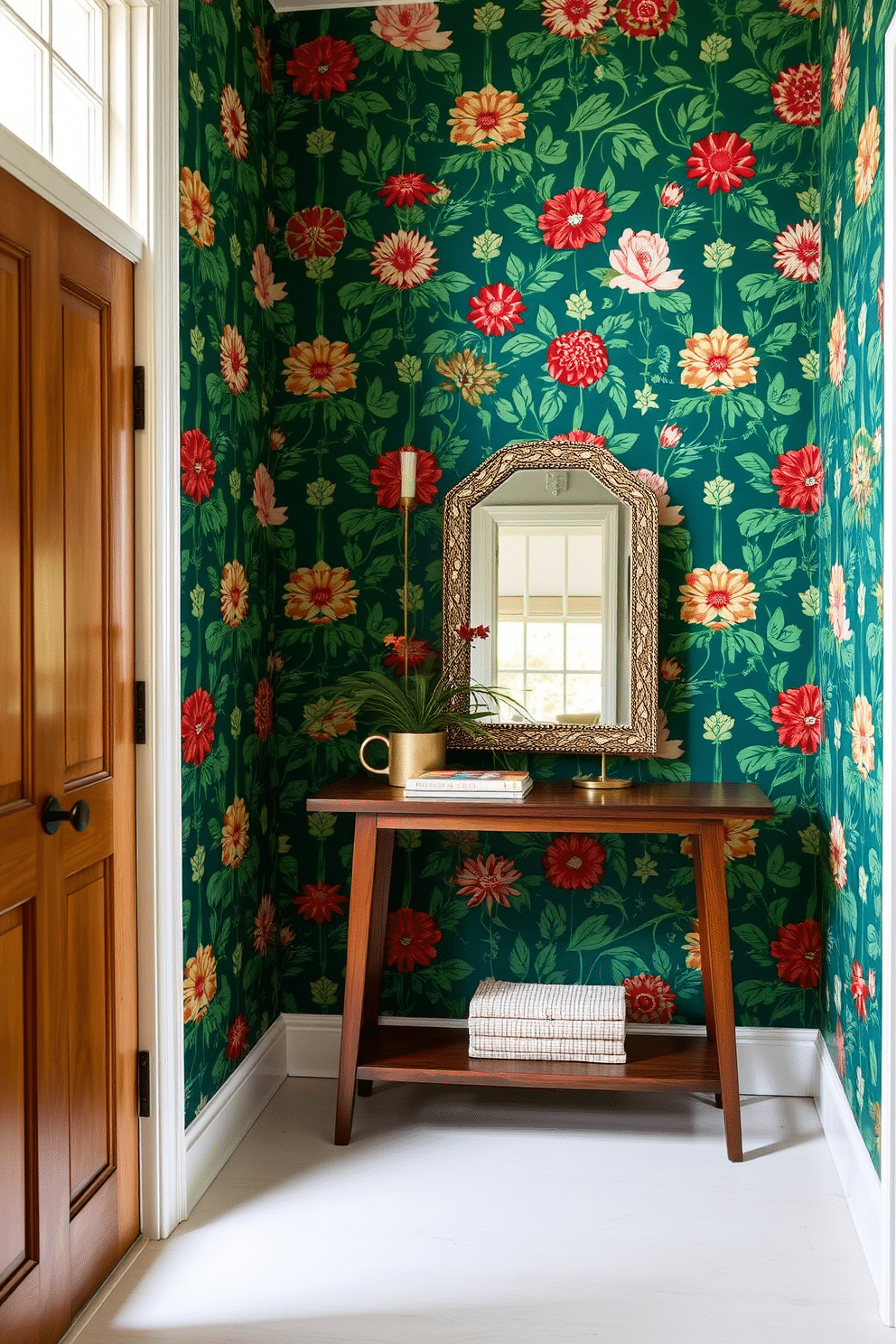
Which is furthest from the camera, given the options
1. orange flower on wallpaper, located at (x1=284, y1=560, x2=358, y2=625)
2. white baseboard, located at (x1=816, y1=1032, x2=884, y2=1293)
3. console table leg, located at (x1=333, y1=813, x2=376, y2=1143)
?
orange flower on wallpaper, located at (x1=284, y1=560, x2=358, y2=625)

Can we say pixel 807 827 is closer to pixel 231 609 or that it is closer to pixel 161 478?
pixel 231 609

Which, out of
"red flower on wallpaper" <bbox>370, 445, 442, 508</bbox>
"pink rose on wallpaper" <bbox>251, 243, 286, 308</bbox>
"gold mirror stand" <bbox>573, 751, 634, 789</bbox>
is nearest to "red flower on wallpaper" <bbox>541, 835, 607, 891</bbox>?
"gold mirror stand" <bbox>573, 751, 634, 789</bbox>

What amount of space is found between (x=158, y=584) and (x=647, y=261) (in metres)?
1.63

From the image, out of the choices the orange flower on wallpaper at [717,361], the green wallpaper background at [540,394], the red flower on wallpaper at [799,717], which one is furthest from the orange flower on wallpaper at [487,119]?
the red flower on wallpaper at [799,717]

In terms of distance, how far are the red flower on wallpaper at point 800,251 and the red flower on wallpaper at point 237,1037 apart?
2.39 meters

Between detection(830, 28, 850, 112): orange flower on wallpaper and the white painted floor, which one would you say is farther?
detection(830, 28, 850, 112): orange flower on wallpaper

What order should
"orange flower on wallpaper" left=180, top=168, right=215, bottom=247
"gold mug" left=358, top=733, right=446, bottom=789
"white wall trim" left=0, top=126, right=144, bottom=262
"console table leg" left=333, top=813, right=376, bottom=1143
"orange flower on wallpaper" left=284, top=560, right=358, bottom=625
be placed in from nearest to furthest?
"white wall trim" left=0, top=126, right=144, bottom=262
"orange flower on wallpaper" left=180, top=168, right=215, bottom=247
"console table leg" left=333, top=813, right=376, bottom=1143
"gold mug" left=358, top=733, right=446, bottom=789
"orange flower on wallpaper" left=284, top=560, right=358, bottom=625

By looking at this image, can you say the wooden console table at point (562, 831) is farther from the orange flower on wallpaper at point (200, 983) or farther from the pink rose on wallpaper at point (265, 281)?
the pink rose on wallpaper at point (265, 281)

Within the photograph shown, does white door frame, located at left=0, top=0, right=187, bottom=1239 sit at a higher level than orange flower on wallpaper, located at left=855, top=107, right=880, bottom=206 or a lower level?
lower

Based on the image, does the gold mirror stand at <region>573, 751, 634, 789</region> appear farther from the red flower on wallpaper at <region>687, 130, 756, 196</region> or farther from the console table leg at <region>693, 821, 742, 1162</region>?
the red flower on wallpaper at <region>687, 130, 756, 196</region>

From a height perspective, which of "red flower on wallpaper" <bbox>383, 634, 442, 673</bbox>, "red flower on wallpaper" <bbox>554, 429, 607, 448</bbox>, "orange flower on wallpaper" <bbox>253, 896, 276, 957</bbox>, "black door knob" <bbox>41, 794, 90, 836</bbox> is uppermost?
"red flower on wallpaper" <bbox>554, 429, 607, 448</bbox>

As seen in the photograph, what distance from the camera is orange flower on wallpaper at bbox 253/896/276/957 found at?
9.86 ft

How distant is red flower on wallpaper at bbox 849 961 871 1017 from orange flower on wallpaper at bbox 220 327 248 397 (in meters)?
1.97

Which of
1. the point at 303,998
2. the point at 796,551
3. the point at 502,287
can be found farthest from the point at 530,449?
the point at 303,998
